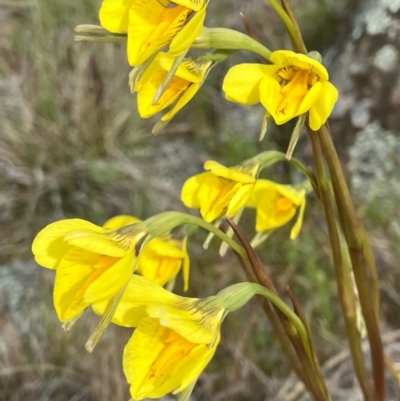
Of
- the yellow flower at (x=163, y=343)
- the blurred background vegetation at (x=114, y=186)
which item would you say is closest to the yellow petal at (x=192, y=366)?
the yellow flower at (x=163, y=343)

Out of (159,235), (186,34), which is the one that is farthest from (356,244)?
(186,34)

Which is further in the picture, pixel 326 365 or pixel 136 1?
pixel 326 365

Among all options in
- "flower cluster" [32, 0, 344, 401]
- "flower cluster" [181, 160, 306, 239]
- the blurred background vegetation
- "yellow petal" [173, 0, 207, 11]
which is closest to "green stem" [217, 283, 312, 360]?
"flower cluster" [32, 0, 344, 401]

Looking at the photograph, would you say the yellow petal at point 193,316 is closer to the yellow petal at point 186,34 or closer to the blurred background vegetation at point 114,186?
the yellow petal at point 186,34

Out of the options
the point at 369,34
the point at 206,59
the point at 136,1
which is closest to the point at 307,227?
the point at 369,34

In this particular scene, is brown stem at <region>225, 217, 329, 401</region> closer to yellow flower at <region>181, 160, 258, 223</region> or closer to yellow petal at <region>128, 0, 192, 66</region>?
yellow flower at <region>181, 160, 258, 223</region>

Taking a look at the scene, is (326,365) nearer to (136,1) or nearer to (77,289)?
(77,289)
